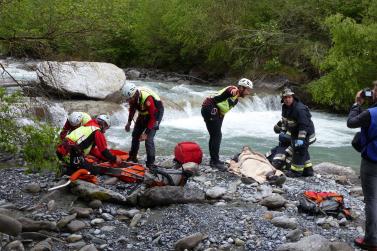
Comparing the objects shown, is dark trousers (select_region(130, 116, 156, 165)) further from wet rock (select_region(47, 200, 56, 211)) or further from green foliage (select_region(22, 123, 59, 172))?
green foliage (select_region(22, 123, 59, 172))

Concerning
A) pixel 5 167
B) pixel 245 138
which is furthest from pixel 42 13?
pixel 245 138

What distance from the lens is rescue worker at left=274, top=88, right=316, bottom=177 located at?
26.8 feet

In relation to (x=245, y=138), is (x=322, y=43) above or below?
above

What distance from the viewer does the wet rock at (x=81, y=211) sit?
19.6ft

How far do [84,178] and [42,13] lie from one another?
7.98 feet

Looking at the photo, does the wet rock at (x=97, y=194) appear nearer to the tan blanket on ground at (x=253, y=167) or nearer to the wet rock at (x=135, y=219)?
the wet rock at (x=135, y=219)

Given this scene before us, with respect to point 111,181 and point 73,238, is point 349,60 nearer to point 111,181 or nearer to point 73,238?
point 111,181

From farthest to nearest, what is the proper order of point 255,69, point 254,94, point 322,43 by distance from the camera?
point 255,69 < point 322,43 < point 254,94

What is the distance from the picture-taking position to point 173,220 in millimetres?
5988

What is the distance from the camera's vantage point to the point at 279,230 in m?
5.84

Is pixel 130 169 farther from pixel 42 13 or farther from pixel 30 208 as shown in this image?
pixel 42 13

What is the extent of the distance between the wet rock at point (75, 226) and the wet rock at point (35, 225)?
6.9 inches

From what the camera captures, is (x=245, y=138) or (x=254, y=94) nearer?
(x=245, y=138)

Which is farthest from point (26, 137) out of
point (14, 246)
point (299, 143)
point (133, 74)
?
point (133, 74)
